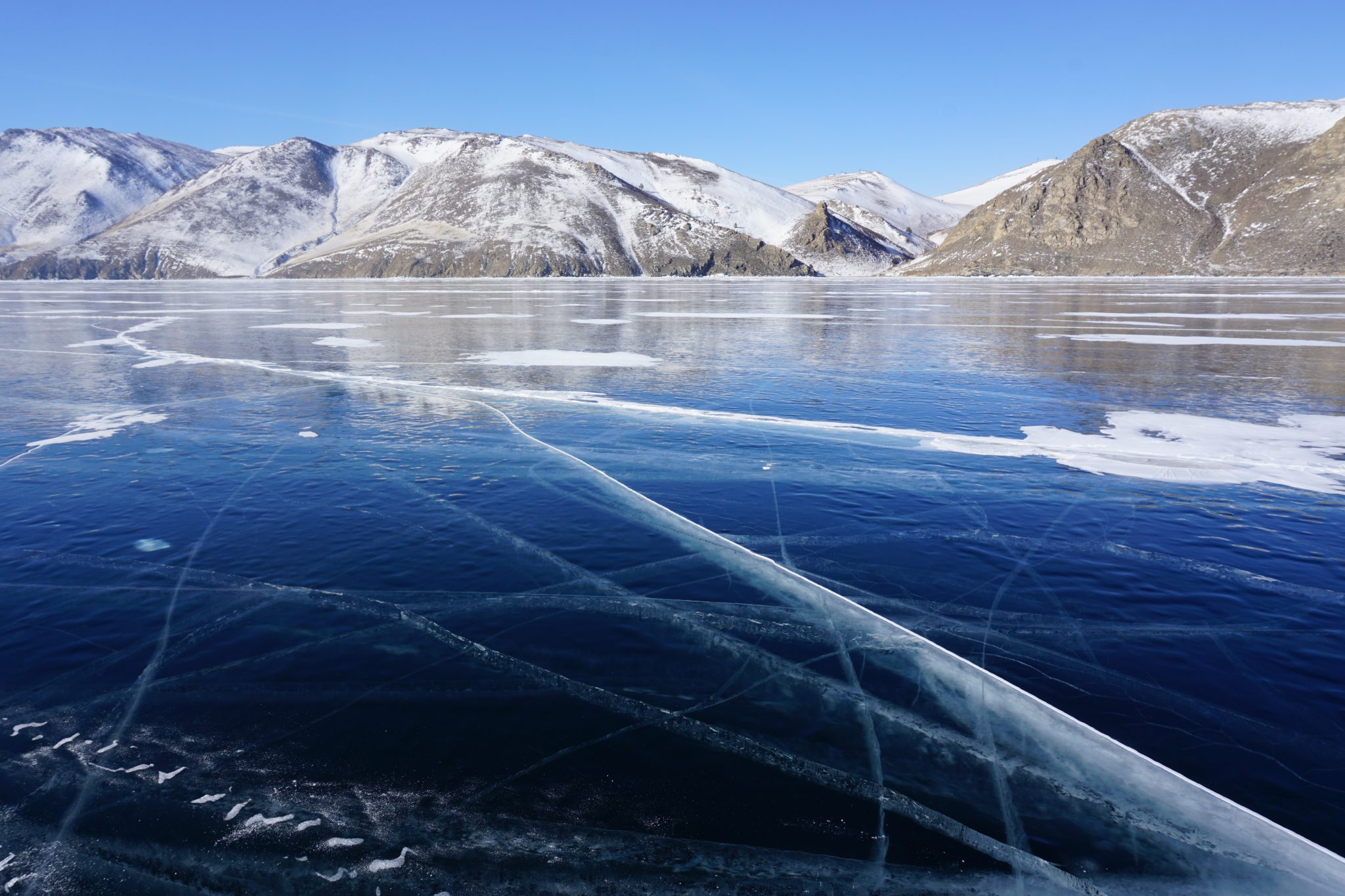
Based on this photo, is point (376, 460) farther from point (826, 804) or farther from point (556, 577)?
point (826, 804)

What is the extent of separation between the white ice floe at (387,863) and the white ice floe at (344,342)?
33.3 meters

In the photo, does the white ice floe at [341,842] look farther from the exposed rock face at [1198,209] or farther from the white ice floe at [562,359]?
the exposed rock face at [1198,209]

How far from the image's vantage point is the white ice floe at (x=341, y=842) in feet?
17.1

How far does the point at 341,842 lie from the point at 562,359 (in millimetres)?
26100

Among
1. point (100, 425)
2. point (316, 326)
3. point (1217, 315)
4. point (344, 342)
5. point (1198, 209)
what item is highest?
point (1198, 209)

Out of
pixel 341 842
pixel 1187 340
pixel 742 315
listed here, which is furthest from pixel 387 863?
pixel 742 315

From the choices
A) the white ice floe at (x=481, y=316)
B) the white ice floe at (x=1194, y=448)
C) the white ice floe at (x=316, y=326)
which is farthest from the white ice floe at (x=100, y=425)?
the white ice floe at (x=481, y=316)

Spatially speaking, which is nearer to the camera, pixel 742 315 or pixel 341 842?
pixel 341 842

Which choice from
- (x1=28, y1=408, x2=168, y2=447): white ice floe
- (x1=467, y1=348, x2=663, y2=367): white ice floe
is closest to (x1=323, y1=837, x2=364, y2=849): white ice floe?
(x1=28, y1=408, x2=168, y2=447): white ice floe

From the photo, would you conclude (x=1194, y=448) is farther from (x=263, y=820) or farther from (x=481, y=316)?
(x=481, y=316)

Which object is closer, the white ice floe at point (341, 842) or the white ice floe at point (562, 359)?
the white ice floe at point (341, 842)

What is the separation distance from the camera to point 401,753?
20.5ft

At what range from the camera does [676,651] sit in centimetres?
787

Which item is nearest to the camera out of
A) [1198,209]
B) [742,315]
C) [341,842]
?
[341,842]
